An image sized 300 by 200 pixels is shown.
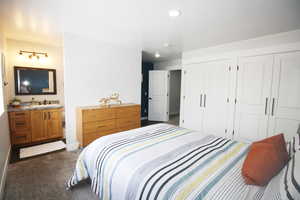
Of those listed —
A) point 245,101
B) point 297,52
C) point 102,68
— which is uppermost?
point 297,52

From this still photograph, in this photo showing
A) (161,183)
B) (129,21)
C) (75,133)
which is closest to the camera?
(161,183)

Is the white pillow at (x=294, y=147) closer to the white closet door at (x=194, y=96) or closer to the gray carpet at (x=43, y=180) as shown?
the gray carpet at (x=43, y=180)

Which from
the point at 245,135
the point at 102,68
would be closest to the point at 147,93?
the point at 102,68

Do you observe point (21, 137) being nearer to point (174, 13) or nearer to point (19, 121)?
point (19, 121)

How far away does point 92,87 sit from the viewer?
3213mm

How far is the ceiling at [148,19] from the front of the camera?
5.91ft

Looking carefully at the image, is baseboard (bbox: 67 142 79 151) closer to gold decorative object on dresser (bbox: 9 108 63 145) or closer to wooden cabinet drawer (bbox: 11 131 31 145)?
gold decorative object on dresser (bbox: 9 108 63 145)

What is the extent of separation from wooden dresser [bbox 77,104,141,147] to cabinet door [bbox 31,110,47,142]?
100cm

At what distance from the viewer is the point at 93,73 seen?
320 centimetres

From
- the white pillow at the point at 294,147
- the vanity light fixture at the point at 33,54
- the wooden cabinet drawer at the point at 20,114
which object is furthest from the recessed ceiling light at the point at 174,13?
the wooden cabinet drawer at the point at 20,114

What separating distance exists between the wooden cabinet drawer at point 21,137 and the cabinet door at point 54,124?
1.19 ft

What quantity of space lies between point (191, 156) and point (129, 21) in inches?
86.1

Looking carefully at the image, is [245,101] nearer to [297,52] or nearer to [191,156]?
[297,52]

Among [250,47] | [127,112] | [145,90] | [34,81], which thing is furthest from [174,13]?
[145,90]
